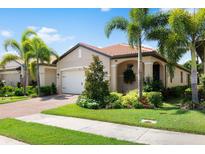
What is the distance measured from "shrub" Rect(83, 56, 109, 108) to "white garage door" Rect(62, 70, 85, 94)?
6.65 meters

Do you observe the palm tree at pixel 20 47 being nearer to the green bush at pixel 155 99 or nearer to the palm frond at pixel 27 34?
the palm frond at pixel 27 34

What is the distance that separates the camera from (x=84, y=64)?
20.3 metres

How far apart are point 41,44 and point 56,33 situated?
4.40 m

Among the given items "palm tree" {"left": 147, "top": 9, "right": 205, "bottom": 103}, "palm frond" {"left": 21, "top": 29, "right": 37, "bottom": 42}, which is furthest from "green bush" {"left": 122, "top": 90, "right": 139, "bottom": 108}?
"palm frond" {"left": 21, "top": 29, "right": 37, "bottom": 42}

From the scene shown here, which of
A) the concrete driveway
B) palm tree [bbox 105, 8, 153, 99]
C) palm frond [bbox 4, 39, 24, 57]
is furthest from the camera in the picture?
palm frond [bbox 4, 39, 24, 57]

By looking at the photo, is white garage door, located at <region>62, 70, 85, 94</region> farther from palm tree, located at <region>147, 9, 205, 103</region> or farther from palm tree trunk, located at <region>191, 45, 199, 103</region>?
palm tree trunk, located at <region>191, 45, 199, 103</region>

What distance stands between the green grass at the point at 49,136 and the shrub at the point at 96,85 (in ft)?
18.1

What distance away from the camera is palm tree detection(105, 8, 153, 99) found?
12930mm

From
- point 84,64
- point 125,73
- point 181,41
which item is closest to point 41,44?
point 84,64

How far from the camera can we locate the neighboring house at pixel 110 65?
17.5 meters

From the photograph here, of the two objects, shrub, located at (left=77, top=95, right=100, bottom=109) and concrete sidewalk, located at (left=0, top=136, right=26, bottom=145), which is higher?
shrub, located at (left=77, top=95, right=100, bottom=109)

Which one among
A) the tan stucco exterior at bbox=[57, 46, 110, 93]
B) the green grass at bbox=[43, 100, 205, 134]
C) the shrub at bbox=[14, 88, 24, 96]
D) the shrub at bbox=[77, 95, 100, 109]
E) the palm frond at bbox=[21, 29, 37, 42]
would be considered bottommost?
the green grass at bbox=[43, 100, 205, 134]

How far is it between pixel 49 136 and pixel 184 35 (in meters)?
8.95

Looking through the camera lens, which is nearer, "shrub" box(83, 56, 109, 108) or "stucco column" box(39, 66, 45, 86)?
"shrub" box(83, 56, 109, 108)
